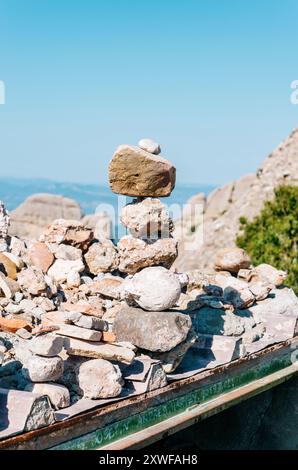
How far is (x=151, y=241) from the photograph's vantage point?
488cm

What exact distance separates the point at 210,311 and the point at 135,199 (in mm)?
1048

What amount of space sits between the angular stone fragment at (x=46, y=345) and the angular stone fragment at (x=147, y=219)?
4.39ft

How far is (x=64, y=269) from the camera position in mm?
5719

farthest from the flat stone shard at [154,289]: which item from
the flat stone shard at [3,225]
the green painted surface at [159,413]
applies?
the flat stone shard at [3,225]

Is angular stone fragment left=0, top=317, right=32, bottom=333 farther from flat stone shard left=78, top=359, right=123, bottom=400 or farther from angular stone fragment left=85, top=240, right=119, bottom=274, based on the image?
angular stone fragment left=85, top=240, right=119, bottom=274

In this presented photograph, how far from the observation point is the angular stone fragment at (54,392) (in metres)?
3.63

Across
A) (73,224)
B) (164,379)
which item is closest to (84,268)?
(73,224)

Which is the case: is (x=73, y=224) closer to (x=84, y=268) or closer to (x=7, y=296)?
(x=84, y=268)

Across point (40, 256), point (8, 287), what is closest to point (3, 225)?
point (40, 256)

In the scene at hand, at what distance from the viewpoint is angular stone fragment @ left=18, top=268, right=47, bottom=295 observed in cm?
515

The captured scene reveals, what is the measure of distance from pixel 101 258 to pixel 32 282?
90 centimetres

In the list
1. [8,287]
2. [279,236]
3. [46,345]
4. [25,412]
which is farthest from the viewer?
[279,236]

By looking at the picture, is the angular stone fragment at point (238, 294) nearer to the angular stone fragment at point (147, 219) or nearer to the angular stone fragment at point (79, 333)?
the angular stone fragment at point (147, 219)

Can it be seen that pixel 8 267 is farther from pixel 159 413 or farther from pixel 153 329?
pixel 159 413
